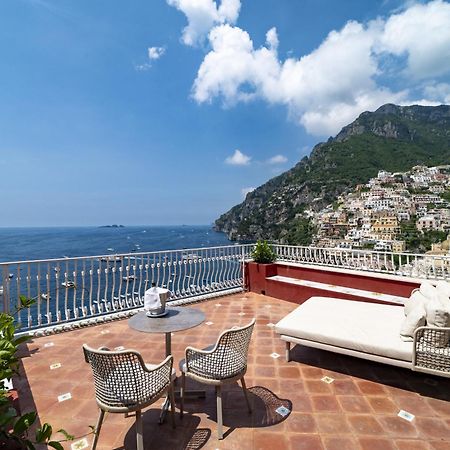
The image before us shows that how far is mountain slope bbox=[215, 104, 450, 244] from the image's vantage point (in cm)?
3275

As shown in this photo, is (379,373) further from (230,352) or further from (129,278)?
(129,278)

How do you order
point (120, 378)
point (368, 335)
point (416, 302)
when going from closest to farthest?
point (120, 378), point (368, 335), point (416, 302)

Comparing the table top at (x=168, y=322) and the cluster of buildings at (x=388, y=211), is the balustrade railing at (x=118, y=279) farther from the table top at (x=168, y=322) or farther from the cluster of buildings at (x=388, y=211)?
the cluster of buildings at (x=388, y=211)

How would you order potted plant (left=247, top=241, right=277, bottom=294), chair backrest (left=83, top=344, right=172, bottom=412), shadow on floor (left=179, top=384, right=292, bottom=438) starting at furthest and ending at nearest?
potted plant (left=247, top=241, right=277, bottom=294), shadow on floor (left=179, top=384, right=292, bottom=438), chair backrest (left=83, top=344, right=172, bottom=412)

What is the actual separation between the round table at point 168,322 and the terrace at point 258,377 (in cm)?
77

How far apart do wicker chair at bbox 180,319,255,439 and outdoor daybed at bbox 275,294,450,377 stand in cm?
130

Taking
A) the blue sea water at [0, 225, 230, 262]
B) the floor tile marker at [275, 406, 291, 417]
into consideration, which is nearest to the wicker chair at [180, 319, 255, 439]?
the floor tile marker at [275, 406, 291, 417]

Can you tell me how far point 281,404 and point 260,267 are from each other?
4281 millimetres

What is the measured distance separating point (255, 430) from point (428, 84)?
1678 centimetres

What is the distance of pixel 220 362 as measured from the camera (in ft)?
6.91

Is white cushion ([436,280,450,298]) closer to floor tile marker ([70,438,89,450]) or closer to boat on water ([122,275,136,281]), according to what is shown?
floor tile marker ([70,438,89,450])

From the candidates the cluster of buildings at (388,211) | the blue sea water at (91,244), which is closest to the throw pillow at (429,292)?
the cluster of buildings at (388,211)

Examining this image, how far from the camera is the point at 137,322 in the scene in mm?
2510

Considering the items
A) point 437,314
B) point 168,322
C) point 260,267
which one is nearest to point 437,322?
point 437,314
